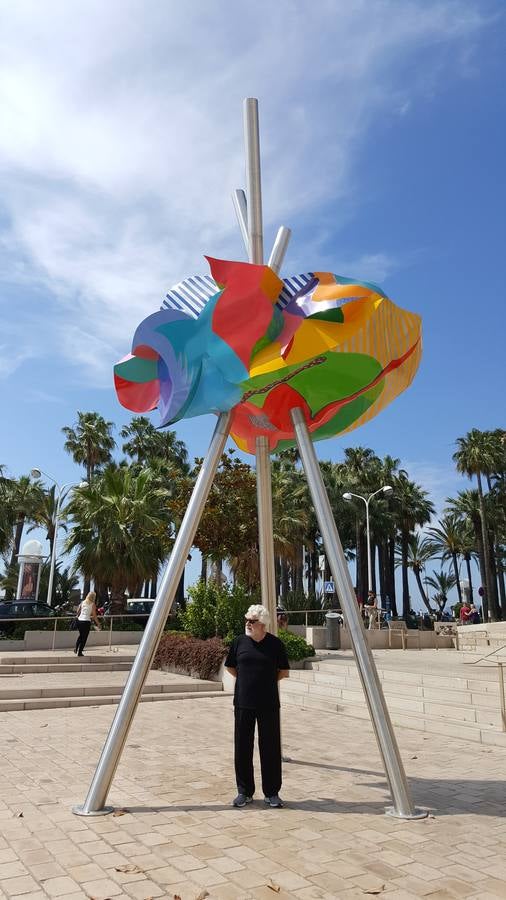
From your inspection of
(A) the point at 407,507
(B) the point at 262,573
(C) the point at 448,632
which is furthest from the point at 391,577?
(B) the point at 262,573

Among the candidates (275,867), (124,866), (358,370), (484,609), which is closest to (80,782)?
(124,866)

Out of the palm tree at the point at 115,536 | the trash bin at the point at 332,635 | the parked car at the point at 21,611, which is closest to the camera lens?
the trash bin at the point at 332,635

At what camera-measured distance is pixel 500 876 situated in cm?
416

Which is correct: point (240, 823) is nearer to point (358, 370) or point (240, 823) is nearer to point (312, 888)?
point (312, 888)

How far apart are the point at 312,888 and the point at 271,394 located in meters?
4.39

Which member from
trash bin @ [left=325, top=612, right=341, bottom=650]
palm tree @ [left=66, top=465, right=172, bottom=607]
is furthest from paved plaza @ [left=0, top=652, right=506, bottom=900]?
palm tree @ [left=66, top=465, right=172, bottom=607]

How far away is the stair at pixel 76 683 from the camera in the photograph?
12281 mm

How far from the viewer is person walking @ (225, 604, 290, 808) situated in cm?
565

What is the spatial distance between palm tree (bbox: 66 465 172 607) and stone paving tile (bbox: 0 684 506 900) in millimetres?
18879

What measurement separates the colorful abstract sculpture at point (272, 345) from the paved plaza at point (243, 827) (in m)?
3.65

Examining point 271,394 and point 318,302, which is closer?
point 318,302

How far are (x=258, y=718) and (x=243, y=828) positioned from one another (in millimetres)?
865

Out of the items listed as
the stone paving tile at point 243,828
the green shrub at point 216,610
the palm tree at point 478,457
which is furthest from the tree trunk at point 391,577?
the stone paving tile at point 243,828

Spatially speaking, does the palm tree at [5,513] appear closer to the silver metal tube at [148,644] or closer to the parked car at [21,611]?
the parked car at [21,611]
